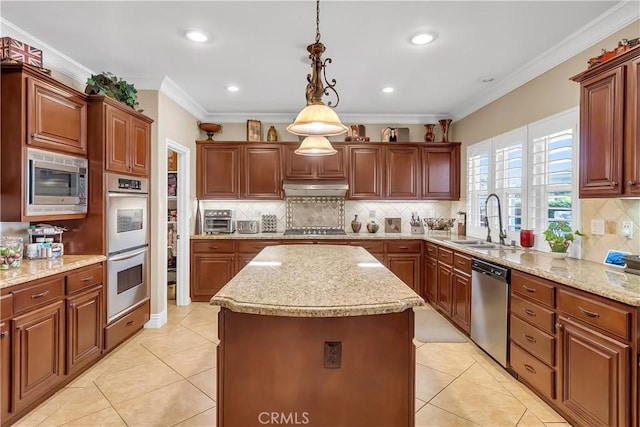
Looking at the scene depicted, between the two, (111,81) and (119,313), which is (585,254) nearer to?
(119,313)

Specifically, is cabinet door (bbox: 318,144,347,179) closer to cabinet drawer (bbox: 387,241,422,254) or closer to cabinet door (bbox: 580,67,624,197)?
cabinet drawer (bbox: 387,241,422,254)

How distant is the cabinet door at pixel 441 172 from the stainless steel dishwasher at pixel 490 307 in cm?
202

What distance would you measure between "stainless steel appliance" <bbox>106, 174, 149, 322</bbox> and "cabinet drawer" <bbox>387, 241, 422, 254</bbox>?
3021mm

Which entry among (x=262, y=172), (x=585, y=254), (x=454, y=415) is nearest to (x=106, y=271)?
(x=262, y=172)

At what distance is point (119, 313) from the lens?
3086 millimetres

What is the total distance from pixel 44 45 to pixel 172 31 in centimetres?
117

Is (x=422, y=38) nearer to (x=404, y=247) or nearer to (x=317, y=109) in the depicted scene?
(x=317, y=109)

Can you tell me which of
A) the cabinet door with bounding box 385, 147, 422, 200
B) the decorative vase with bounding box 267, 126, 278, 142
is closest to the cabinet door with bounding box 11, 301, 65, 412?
the decorative vase with bounding box 267, 126, 278, 142

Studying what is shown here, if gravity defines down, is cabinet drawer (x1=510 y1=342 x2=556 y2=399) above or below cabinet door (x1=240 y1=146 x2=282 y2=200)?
below

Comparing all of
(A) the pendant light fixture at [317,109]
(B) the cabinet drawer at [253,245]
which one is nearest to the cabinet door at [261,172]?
(B) the cabinet drawer at [253,245]

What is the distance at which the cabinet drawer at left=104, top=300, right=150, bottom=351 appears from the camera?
2928mm

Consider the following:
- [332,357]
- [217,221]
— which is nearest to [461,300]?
[332,357]

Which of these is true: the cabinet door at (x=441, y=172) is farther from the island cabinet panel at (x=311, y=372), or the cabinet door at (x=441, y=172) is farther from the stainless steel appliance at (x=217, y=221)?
the island cabinet panel at (x=311, y=372)

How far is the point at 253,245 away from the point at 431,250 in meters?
2.39
